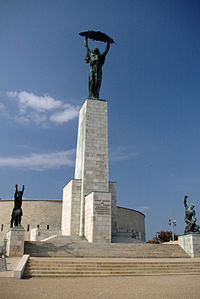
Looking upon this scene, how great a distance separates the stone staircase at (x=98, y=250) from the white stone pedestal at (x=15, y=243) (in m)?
0.39

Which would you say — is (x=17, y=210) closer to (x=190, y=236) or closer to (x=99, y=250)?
(x=99, y=250)

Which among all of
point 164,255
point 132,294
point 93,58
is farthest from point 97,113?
point 132,294

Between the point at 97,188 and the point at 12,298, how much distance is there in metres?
14.5

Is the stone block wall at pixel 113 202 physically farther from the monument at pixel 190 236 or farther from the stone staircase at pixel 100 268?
the stone staircase at pixel 100 268

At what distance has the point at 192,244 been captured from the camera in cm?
1609

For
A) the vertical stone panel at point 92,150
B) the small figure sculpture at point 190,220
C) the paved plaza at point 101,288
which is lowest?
the paved plaza at point 101,288

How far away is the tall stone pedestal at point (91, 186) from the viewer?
18312 mm

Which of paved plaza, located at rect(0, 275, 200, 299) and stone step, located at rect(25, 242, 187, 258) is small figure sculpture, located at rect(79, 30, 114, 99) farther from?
paved plaza, located at rect(0, 275, 200, 299)

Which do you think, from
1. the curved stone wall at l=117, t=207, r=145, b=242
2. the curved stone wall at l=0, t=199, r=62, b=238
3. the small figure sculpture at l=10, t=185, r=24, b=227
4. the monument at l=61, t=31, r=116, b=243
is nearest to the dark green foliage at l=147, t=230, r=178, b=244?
the curved stone wall at l=117, t=207, r=145, b=242

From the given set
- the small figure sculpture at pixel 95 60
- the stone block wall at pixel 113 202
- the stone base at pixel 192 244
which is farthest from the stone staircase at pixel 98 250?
the small figure sculpture at pixel 95 60

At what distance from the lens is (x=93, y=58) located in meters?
23.9

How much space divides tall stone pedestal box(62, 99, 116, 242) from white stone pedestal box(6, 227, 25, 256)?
4.87 m

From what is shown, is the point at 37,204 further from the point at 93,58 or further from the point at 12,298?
the point at 12,298

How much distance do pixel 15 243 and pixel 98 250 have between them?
4.15m
